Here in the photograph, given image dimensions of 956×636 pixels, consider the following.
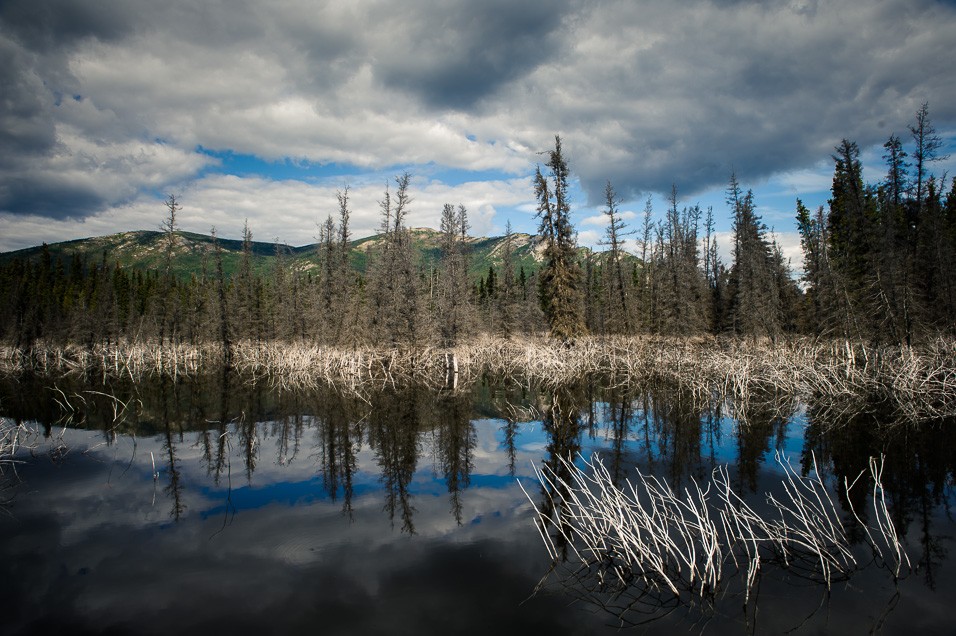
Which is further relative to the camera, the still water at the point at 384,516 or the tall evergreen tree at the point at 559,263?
the tall evergreen tree at the point at 559,263

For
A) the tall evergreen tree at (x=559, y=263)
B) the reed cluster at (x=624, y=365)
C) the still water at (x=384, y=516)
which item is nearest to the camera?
the still water at (x=384, y=516)

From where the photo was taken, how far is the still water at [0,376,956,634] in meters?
5.24

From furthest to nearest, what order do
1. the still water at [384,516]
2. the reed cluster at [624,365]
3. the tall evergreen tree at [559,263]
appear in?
the tall evergreen tree at [559,263] → the reed cluster at [624,365] → the still water at [384,516]

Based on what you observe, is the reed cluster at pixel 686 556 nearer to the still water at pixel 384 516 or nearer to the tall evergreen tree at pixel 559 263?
the still water at pixel 384 516

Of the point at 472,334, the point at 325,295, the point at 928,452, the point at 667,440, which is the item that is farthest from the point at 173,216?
the point at 928,452

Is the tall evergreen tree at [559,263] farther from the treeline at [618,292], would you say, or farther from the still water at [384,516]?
the still water at [384,516]

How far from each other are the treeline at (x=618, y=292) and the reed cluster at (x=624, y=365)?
1167 mm

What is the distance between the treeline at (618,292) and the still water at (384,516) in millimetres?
10370

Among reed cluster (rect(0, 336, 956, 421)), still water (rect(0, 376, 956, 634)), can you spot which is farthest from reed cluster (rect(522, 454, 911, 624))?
reed cluster (rect(0, 336, 956, 421))

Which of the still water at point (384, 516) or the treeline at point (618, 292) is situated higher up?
the treeline at point (618, 292)

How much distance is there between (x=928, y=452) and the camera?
35.3ft

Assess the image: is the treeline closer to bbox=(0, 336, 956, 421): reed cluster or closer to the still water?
bbox=(0, 336, 956, 421): reed cluster

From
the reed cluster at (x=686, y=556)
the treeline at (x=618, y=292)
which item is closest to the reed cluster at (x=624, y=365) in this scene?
the treeline at (x=618, y=292)

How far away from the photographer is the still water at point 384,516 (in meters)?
5.24
